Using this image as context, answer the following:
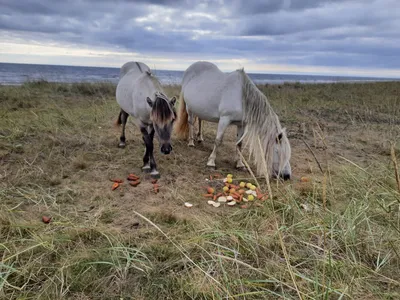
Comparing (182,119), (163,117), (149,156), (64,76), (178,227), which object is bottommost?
(178,227)

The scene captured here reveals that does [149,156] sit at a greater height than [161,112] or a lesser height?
lesser

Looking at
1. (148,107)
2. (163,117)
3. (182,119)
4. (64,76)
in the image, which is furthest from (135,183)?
(64,76)

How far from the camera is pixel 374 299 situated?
183cm

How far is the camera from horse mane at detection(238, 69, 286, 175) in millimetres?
4410

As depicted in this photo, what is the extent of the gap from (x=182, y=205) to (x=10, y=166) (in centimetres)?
284

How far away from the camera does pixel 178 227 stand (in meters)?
2.98

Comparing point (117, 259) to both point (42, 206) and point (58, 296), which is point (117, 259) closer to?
point (58, 296)

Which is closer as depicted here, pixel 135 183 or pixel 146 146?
pixel 135 183

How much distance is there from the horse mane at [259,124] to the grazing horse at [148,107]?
1.30 m

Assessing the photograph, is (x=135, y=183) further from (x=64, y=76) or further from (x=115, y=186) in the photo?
(x=64, y=76)

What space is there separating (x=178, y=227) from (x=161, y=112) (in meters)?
1.67

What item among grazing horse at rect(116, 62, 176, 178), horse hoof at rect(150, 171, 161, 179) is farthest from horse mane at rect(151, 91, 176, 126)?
horse hoof at rect(150, 171, 161, 179)

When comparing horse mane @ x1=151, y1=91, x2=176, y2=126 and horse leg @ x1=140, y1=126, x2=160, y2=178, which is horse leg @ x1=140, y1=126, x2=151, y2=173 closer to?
horse leg @ x1=140, y1=126, x2=160, y2=178

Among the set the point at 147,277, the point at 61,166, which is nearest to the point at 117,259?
the point at 147,277
